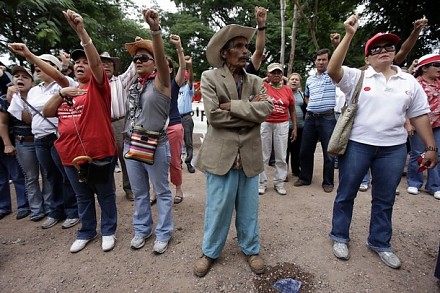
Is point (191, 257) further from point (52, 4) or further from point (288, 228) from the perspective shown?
point (52, 4)

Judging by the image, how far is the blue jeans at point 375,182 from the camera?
2430 mm

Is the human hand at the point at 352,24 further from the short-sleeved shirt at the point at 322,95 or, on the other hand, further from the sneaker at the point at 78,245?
the sneaker at the point at 78,245

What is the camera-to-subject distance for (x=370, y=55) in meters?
2.46

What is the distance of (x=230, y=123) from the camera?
2.21 metres

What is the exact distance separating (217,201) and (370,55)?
1.97 metres

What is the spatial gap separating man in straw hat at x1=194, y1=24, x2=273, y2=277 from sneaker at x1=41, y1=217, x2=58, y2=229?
7.29 ft

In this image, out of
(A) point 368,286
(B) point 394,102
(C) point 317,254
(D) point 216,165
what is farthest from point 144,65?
(A) point 368,286

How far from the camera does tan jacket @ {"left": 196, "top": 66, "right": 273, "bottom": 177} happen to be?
2.18m

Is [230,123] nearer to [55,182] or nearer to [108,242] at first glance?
[108,242]

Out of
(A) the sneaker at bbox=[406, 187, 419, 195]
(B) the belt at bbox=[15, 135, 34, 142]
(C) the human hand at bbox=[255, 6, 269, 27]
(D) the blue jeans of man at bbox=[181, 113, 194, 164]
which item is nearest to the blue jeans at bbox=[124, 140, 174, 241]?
(C) the human hand at bbox=[255, 6, 269, 27]

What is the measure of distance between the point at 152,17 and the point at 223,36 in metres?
0.59

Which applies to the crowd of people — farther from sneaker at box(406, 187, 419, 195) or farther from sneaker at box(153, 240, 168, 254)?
sneaker at box(406, 187, 419, 195)

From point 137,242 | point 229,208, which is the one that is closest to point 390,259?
point 229,208

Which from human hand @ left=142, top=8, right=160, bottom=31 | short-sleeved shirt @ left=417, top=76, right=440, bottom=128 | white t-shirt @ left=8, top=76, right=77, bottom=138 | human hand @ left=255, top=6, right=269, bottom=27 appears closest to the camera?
human hand @ left=142, top=8, right=160, bottom=31
